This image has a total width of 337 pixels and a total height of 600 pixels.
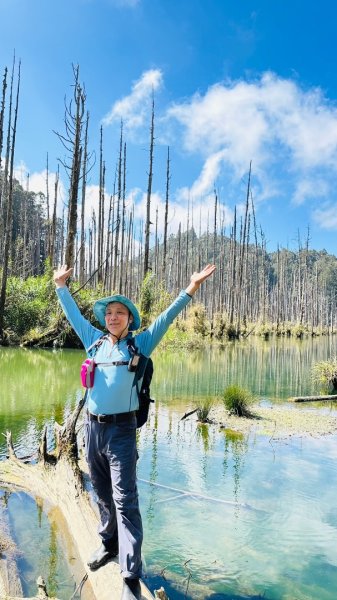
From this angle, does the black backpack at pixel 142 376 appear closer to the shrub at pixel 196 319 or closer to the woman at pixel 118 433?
the woman at pixel 118 433

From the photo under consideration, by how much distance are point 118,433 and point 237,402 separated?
6.60m

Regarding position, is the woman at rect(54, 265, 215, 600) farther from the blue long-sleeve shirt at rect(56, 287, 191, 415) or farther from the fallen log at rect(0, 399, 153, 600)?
the fallen log at rect(0, 399, 153, 600)

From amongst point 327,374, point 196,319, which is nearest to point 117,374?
point 327,374

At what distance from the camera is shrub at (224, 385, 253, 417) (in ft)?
30.2

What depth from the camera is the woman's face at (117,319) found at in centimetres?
315

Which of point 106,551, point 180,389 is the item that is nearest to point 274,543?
point 106,551

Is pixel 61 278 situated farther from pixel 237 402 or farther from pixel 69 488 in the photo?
pixel 237 402

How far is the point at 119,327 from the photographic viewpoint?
10.4ft

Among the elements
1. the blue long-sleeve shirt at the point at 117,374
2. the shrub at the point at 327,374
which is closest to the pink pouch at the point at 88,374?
the blue long-sleeve shirt at the point at 117,374

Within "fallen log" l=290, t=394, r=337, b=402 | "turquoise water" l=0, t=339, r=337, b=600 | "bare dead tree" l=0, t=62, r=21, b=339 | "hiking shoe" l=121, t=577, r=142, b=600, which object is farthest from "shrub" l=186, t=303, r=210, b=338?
"hiking shoe" l=121, t=577, r=142, b=600

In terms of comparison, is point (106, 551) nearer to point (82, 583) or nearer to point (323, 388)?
point (82, 583)

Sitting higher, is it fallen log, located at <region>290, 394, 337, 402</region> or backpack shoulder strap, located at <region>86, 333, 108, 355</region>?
backpack shoulder strap, located at <region>86, 333, 108, 355</region>

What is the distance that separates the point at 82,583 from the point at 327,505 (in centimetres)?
301

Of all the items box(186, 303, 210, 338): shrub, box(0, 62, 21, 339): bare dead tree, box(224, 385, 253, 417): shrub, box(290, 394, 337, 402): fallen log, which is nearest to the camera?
box(224, 385, 253, 417): shrub
